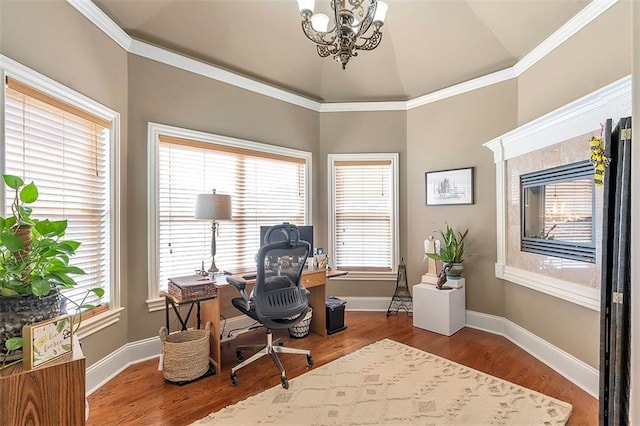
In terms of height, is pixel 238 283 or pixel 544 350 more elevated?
pixel 238 283

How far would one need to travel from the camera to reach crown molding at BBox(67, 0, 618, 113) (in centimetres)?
244

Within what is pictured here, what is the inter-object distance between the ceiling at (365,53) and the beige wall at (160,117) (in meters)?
0.25

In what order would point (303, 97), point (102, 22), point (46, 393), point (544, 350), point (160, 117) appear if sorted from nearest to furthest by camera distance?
point (46, 393) → point (102, 22) → point (544, 350) → point (160, 117) → point (303, 97)

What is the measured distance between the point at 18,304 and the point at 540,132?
373 cm

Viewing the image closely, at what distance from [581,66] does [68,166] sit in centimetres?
407

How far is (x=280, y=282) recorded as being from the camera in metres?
2.65

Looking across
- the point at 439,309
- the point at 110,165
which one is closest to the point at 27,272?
the point at 110,165

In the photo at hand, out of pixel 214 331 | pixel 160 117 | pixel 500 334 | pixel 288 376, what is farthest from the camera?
pixel 500 334

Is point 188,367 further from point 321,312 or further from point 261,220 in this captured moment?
point 261,220

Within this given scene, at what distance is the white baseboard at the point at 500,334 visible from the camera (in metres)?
2.41

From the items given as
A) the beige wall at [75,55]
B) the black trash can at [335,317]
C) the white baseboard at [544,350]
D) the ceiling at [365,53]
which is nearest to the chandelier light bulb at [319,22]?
the ceiling at [365,53]

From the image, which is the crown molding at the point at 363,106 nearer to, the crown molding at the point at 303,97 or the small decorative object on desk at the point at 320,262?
the crown molding at the point at 303,97

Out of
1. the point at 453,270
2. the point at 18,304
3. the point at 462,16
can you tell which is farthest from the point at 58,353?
the point at 462,16

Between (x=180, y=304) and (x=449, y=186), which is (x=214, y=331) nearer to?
(x=180, y=304)
